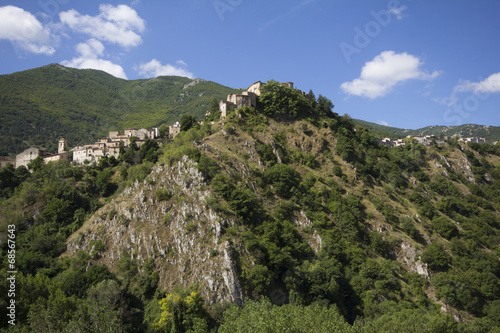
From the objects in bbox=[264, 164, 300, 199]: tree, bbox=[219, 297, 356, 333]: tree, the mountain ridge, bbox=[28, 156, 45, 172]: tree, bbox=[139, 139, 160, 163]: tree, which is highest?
the mountain ridge

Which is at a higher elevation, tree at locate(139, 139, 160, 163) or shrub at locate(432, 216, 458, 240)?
tree at locate(139, 139, 160, 163)

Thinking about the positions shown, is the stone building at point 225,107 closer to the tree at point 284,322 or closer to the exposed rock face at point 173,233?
the exposed rock face at point 173,233

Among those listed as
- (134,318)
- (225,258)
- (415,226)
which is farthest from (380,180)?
(134,318)

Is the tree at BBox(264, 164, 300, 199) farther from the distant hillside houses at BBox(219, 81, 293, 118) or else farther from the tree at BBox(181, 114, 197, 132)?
the tree at BBox(181, 114, 197, 132)

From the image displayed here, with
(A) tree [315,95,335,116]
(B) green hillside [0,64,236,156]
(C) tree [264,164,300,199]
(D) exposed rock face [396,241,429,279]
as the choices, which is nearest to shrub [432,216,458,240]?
(D) exposed rock face [396,241,429,279]

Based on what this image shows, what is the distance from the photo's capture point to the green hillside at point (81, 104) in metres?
110

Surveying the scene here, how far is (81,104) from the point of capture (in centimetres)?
14050

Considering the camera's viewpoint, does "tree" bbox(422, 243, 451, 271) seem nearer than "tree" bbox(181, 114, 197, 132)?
Yes

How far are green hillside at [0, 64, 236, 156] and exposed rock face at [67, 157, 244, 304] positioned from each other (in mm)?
73899

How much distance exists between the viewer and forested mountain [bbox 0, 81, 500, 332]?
3039cm

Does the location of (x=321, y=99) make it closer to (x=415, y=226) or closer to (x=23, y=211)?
(x=415, y=226)

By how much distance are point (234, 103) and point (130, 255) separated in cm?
3744

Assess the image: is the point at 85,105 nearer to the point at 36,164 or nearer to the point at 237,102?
the point at 36,164

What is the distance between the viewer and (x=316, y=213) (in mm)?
47250
